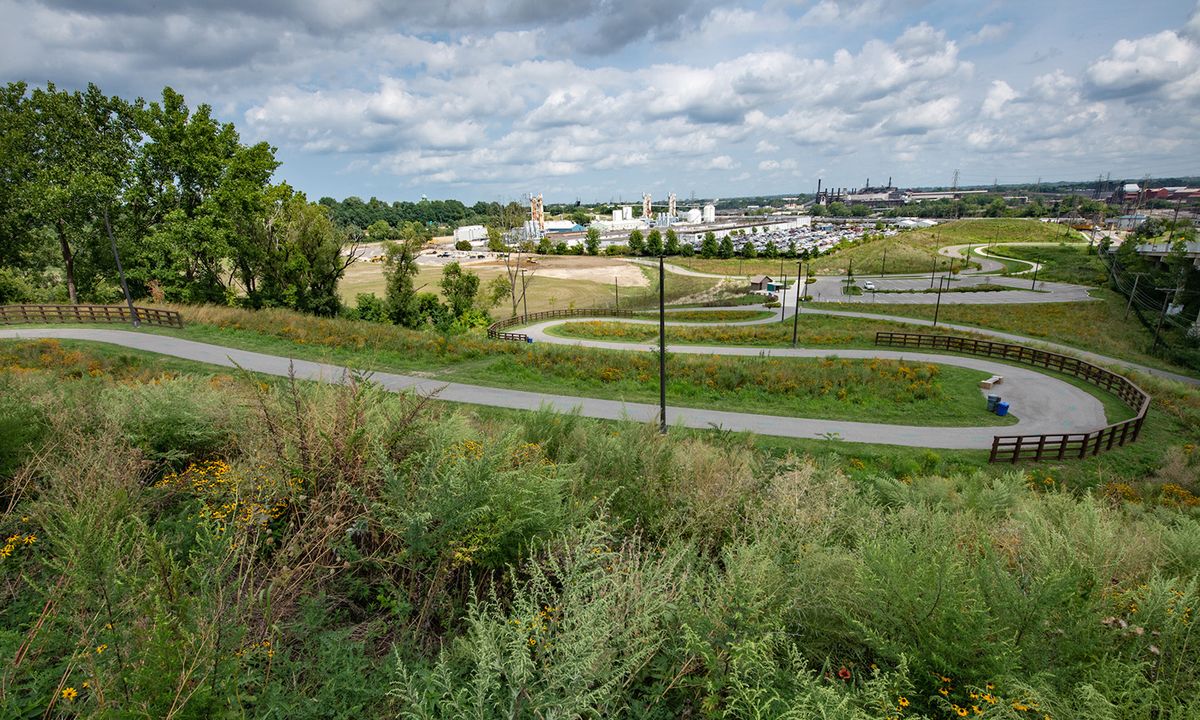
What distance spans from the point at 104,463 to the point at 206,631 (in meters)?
3.62

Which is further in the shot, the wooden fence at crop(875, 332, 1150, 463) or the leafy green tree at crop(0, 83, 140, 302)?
the leafy green tree at crop(0, 83, 140, 302)

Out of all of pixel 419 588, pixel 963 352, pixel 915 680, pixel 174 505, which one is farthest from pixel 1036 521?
pixel 963 352

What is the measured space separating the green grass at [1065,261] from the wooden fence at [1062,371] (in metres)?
54.9

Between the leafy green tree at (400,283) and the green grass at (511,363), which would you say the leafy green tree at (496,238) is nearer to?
the leafy green tree at (400,283)

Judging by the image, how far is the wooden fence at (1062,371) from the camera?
1590cm

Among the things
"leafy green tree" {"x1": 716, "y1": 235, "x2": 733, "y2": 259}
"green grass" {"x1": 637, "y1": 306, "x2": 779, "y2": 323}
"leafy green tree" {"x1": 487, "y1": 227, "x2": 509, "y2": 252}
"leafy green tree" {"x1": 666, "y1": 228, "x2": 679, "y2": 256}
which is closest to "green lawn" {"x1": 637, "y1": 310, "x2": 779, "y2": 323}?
"green grass" {"x1": 637, "y1": 306, "x2": 779, "y2": 323}

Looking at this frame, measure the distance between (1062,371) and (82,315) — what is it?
157 feet

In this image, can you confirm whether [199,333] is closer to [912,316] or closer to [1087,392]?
[1087,392]

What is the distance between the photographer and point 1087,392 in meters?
22.0

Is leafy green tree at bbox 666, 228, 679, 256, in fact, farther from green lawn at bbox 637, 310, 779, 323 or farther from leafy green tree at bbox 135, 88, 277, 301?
leafy green tree at bbox 135, 88, 277, 301

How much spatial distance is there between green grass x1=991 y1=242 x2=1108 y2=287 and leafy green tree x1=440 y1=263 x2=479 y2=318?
75.9 metres

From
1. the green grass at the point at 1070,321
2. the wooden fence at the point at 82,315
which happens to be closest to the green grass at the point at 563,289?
the green grass at the point at 1070,321

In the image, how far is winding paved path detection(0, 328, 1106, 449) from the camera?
17672 millimetres

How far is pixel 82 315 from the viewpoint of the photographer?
25.3m
